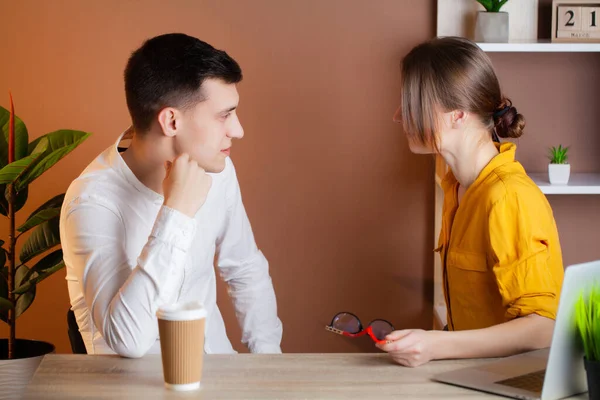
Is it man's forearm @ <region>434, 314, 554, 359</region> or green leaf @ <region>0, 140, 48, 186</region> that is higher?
green leaf @ <region>0, 140, 48, 186</region>

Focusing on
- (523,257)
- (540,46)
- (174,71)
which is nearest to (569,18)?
(540,46)

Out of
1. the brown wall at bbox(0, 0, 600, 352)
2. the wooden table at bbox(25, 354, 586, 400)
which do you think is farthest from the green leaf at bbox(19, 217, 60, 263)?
the wooden table at bbox(25, 354, 586, 400)

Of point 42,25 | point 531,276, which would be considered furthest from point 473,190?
point 42,25

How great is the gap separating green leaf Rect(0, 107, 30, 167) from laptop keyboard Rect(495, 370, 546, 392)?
173 centimetres

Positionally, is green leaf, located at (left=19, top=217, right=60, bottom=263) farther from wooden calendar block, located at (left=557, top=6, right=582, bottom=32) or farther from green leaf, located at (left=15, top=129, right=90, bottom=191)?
wooden calendar block, located at (left=557, top=6, right=582, bottom=32)

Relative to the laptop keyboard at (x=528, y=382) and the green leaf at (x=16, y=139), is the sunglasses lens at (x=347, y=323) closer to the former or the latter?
the laptop keyboard at (x=528, y=382)

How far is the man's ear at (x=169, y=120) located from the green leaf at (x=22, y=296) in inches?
36.4

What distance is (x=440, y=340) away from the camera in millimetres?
1607

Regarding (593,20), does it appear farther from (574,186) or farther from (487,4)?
(574,186)

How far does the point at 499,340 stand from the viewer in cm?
167

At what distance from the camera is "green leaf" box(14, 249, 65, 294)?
2570 millimetres

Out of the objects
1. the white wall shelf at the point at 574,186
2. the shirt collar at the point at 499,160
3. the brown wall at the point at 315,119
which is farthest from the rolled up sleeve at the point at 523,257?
the brown wall at the point at 315,119

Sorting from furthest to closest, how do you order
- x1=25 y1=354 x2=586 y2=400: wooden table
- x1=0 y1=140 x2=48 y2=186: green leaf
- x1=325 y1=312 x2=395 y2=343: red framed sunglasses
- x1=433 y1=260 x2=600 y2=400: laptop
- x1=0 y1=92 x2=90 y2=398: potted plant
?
1. x1=0 y1=92 x2=90 y2=398: potted plant
2. x1=0 y1=140 x2=48 y2=186: green leaf
3. x1=325 y1=312 x2=395 y2=343: red framed sunglasses
4. x1=25 y1=354 x2=586 y2=400: wooden table
5. x1=433 y1=260 x2=600 y2=400: laptop

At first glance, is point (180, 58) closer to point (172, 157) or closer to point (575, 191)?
point (172, 157)
